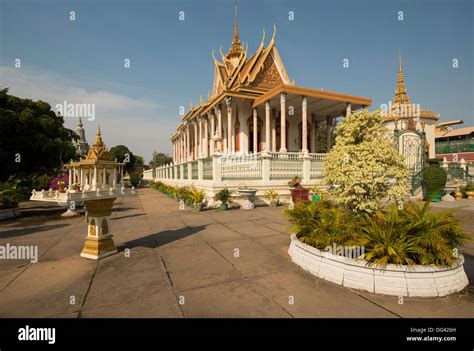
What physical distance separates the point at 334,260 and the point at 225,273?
1786 millimetres

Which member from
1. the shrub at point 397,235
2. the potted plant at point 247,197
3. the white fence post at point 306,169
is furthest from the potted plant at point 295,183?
the shrub at point 397,235

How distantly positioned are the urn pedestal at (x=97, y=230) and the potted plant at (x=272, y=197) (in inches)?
343

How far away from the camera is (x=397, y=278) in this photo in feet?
10.7

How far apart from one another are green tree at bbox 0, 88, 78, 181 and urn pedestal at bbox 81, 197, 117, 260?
15.4 meters

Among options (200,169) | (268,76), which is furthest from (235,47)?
(200,169)

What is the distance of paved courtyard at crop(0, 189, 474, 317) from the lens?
115 inches

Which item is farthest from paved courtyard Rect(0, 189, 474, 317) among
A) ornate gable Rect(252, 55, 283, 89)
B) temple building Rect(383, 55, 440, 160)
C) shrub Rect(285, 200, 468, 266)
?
temple building Rect(383, 55, 440, 160)

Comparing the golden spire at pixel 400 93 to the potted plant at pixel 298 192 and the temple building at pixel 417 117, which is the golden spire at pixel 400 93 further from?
the potted plant at pixel 298 192

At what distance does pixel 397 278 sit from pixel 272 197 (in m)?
9.40

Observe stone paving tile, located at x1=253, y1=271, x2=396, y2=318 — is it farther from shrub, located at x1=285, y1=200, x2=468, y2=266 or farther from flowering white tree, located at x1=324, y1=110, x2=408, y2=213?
flowering white tree, located at x1=324, y1=110, x2=408, y2=213
